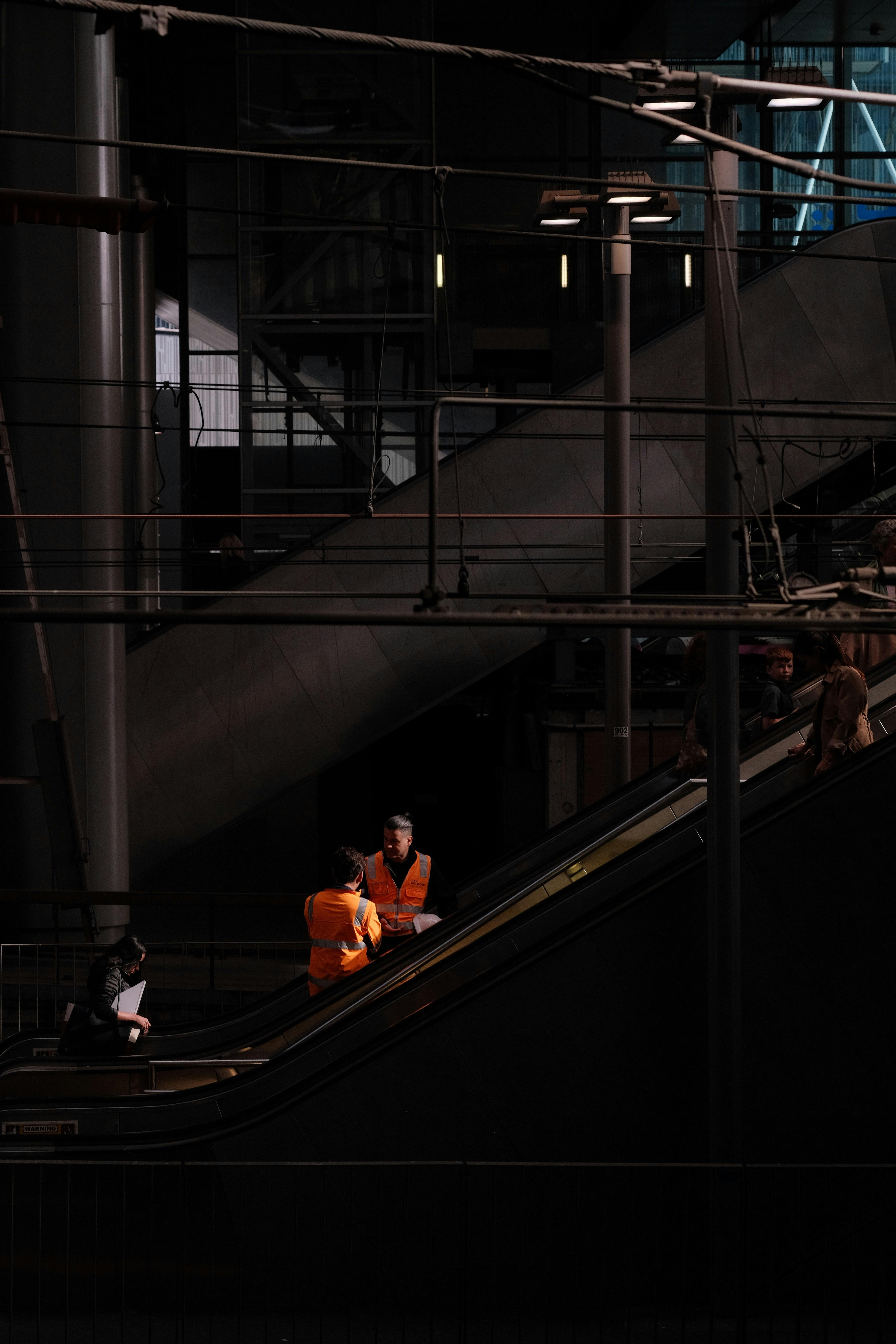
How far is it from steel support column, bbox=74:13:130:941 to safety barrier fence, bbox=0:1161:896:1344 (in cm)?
743

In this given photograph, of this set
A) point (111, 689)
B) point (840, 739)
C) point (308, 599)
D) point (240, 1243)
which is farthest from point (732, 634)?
point (111, 689)

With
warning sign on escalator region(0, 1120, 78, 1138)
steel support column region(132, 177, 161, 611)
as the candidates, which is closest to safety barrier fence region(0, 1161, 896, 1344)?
warning sign on escalator region(0, 1120, 78, 1138)

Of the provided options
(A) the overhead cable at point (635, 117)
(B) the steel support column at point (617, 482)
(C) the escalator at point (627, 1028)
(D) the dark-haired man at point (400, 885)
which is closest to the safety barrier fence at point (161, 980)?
(D) the dark-haired man at point (400, 885)

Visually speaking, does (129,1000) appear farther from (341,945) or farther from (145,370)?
(145,370)

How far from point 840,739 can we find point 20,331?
35.2 ft

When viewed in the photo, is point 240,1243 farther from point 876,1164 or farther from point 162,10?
point 162,10

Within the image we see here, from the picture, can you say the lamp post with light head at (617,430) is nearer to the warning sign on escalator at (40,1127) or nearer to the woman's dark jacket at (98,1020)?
the woman's dark jacket at (98,1020)

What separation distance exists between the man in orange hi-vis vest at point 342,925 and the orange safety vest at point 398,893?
1.02ft

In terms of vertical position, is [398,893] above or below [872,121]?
below

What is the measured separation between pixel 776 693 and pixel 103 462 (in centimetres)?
818

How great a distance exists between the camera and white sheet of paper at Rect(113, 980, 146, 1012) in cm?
957

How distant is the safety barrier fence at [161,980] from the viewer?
488 inches

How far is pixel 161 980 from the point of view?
13492 mm

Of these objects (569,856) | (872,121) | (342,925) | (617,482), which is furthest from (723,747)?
Answer: (872,121)
